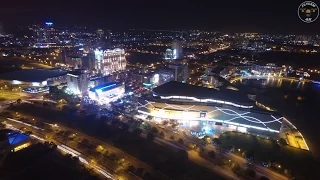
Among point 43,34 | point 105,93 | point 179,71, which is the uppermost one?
point 43,34

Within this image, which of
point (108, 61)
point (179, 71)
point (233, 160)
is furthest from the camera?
point (108, 61)

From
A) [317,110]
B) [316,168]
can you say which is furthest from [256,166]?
[317,110]

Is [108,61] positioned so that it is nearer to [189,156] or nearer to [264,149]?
[189,156]

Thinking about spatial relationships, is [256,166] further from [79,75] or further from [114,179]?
[79,75]

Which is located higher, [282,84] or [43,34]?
[43,34]

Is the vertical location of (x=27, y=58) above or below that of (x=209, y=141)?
above

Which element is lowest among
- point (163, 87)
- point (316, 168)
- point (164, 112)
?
point (316, 168)

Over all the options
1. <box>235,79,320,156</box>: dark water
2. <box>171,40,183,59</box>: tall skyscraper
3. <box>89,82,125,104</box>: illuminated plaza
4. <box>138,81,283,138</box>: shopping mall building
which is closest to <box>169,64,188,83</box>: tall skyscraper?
<box>89,82,125,104</box>: illuminated plaza

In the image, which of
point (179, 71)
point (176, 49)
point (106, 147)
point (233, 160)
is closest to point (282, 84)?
point (179, 71)
